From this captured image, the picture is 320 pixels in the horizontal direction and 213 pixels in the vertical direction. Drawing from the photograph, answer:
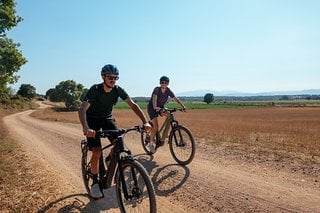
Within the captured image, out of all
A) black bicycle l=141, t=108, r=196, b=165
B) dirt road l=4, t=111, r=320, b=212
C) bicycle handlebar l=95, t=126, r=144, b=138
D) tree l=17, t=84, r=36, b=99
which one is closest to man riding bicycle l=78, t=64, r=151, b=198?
bicycle handlebar l=95, t=126, r=144, b=138

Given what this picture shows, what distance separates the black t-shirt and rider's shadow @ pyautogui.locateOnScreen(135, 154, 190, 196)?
6.96ft

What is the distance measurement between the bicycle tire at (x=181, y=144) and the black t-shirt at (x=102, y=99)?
11.8 feet

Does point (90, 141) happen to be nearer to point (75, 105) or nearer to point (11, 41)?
point (11, 41)

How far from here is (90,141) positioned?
6281 mm

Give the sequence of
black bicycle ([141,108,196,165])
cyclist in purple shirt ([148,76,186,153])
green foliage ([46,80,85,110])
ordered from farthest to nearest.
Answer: green foliage ([46,80,85,110])
cyclist in purple shirt ([148,76,186,153])
black bicycle ([141,108,196,165])

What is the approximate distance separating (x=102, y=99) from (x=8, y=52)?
16.7 m

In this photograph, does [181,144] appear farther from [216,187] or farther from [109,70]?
[109,70]

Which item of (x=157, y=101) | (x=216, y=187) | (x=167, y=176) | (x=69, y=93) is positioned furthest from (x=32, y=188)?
(x=69, y=93)

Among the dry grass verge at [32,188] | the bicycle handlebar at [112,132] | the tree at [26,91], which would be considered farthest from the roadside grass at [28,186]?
the tree at [26,91]

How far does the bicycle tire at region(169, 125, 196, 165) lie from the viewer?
962 centimetres

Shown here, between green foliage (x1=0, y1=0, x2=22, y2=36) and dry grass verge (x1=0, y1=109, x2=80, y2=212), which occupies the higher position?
A: green foliage (x1=0, y1=0, x2=22, y2=36)

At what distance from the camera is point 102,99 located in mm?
6289

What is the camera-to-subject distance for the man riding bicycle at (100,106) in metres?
6.03

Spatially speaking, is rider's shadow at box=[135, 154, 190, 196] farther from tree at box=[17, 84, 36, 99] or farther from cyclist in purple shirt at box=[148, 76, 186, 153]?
tree at box=[17, 84, 36, 99]
